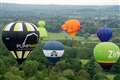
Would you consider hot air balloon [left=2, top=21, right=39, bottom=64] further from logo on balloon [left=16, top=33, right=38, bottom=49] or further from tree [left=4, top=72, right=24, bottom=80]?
tree [left=4, top=72, right=24, bottom=80]

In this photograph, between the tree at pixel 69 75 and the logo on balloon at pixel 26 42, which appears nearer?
the logo on balloon at pixel 26 42

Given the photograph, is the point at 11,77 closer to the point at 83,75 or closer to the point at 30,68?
the point at 30,68

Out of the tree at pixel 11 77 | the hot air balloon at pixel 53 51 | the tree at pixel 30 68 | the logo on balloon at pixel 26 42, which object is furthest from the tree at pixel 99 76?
the logo on balloon at pixel 26 42

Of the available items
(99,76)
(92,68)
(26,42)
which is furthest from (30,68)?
(26,42)

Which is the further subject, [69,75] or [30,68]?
[30,68]

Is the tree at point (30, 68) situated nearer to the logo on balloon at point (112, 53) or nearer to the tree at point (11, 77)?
the tree at point (11, 77)

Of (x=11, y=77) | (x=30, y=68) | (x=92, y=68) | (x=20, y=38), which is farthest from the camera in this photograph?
(x=92, y=68)

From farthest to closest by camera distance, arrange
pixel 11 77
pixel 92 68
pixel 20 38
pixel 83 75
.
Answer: pixel 92 68, pixel 83 75, pixel 11 77, pixel 20 38

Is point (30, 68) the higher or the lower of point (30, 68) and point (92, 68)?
the higher

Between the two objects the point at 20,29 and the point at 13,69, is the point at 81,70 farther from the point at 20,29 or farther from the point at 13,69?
the point at 20,29
